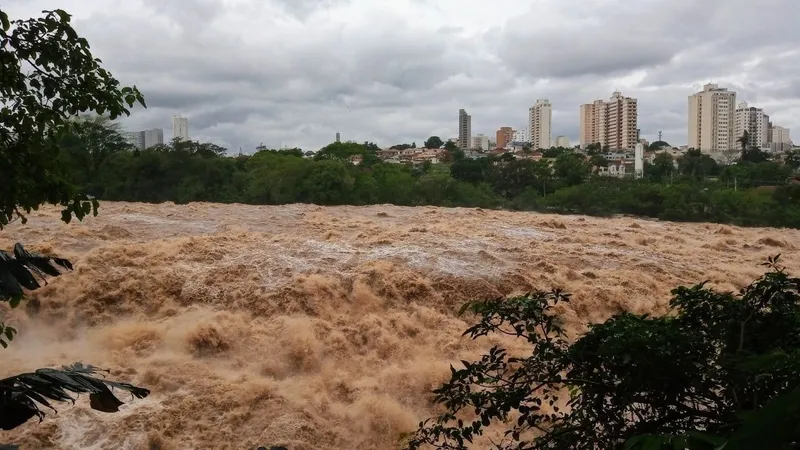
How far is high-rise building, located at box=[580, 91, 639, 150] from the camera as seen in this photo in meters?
49.8

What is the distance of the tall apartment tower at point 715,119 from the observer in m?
37.9

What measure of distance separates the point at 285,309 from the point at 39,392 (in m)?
6.77

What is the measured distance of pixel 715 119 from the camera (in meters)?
38.6

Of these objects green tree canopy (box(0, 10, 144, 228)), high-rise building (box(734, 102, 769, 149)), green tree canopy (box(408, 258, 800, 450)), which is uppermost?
high-rise building (box(734, 102, 769, 149))

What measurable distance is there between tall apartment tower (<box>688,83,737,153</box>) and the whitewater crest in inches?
1098

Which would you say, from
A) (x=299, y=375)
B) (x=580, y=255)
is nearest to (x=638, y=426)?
(x=299, y=375)

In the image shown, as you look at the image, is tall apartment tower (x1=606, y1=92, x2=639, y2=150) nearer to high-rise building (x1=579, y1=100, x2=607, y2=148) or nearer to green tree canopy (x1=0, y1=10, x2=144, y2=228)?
high-rise building (x1=579, y1=100, x2=607, y2=148)

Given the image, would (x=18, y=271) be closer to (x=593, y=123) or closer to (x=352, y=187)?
(x=352, y=187)

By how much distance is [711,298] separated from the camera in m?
2.27

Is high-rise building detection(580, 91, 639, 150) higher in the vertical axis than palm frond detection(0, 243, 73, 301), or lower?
higher

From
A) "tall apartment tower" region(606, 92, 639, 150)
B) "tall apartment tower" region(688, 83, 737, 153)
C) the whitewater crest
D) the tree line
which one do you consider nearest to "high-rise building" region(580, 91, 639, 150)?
"tall apartment tower" region(606, 92, 639, 150)

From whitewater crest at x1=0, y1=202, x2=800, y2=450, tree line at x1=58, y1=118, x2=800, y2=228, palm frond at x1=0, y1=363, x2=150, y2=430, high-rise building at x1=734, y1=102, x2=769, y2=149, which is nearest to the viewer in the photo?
palm frond at x1=0, y1=363, x2=150, y2=430

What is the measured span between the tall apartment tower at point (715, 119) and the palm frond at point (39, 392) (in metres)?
40.7

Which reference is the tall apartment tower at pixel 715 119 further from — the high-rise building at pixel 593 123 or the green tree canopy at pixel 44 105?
the green tree canopy at pixel 44 105
